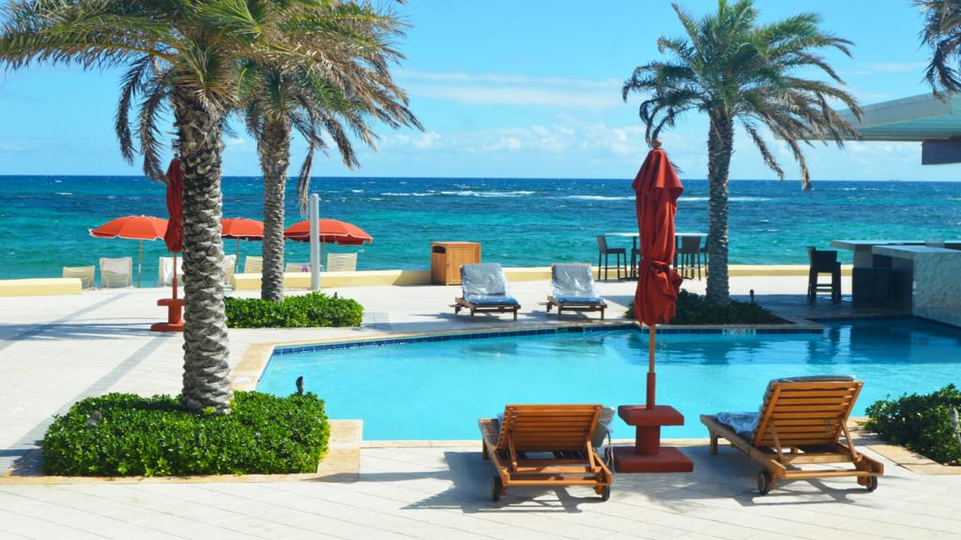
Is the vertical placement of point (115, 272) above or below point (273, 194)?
below

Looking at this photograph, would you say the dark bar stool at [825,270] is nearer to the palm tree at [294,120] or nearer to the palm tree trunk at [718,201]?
the palm tree trunk at [718,201]

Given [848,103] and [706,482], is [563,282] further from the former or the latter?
[706,482]

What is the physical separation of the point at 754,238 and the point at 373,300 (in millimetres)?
43749

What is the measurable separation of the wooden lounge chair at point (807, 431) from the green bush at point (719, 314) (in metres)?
9.31

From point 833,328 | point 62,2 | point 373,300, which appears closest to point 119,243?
point 373,300

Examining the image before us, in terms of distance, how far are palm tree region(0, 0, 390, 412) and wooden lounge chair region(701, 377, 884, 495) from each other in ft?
14.5

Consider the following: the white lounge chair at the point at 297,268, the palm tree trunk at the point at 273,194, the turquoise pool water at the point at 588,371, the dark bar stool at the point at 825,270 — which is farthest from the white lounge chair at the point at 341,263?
the dark bar stool at the point at 825,270

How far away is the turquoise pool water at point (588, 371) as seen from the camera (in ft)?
36.8

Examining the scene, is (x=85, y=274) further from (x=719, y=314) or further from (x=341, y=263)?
(x=719, y=314)

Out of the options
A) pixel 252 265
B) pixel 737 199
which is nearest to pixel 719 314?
pixel 252 265

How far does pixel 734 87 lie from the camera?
15.6 m

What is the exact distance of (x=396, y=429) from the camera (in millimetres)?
10312

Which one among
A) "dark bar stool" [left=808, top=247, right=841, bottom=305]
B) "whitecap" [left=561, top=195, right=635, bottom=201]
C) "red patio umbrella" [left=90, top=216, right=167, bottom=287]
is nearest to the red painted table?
"dark bar stool" [left=808, top=247, right=841, bottom=305]

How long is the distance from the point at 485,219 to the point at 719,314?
2153 inches
